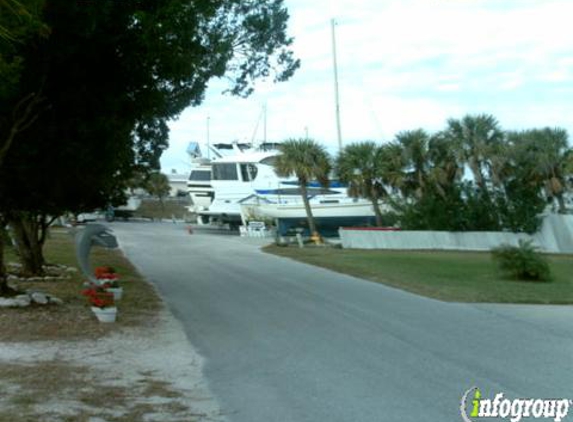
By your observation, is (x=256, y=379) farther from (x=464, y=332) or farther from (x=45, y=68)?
(x=45, y=68)

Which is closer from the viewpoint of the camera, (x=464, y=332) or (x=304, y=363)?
(x=304, y=363)

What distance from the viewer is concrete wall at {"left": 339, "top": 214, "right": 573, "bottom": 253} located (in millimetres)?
41781

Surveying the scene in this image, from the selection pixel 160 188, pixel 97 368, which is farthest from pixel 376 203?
pixel 160 188

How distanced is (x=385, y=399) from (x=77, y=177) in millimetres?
9101

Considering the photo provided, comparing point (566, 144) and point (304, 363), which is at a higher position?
point (566, 144)

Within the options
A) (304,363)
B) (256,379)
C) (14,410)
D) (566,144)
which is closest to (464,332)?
(304,363)

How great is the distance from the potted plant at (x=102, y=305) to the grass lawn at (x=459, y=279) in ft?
24.9

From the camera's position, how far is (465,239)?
42.8 m

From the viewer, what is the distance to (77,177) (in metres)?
14.9

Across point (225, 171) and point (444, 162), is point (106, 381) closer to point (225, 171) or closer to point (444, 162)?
point (444, 162)

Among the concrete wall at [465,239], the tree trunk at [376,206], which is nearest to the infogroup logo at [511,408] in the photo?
the concrete wall at [465,239]

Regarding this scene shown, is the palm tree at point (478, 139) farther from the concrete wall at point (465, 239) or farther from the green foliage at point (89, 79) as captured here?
the green foliage at point (89, 79)

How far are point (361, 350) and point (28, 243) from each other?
560 inches

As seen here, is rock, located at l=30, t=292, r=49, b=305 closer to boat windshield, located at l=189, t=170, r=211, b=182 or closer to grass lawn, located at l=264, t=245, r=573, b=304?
grass lawn, located at l=264, t=245, r=573, b=304
